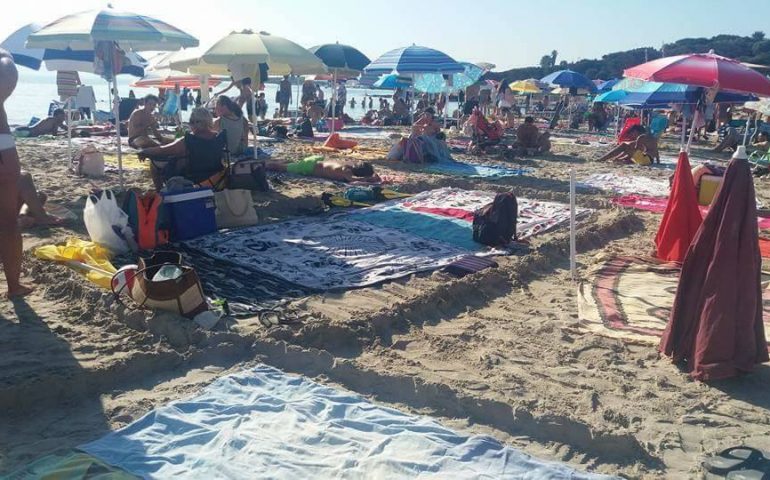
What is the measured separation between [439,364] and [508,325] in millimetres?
943

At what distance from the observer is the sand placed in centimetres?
330

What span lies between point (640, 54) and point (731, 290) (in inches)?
1724

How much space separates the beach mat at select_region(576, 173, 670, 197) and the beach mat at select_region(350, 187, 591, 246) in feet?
7.14

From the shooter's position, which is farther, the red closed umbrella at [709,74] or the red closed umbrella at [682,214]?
the red closed umbrella at [709,74]

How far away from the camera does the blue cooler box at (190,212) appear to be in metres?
6.49

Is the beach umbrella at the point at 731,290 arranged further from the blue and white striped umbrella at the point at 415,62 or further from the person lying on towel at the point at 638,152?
the person lying on towel at the point at 638,152

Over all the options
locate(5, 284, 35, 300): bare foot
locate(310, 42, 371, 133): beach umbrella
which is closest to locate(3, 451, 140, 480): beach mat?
locate(5, 284, 35, 300): bare foot

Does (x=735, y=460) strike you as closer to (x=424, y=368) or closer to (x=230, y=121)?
(x=424, y=368)

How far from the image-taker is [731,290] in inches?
156

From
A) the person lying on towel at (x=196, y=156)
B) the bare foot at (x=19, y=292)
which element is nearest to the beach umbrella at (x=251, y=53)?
the person lying on towel at (x=196, y=156)

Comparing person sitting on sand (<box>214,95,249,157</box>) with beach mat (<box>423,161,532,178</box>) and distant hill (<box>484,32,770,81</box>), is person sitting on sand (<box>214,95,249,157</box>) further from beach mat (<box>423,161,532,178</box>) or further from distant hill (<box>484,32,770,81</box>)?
distant hill (<box>484,32,770,81</box>)

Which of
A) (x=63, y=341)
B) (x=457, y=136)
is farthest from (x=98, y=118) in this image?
(x=63, y=341)

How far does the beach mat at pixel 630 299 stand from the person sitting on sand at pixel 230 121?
5288 mm

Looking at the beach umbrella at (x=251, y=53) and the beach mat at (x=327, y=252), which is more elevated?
the beach umbrella at (x=251, y=53)
